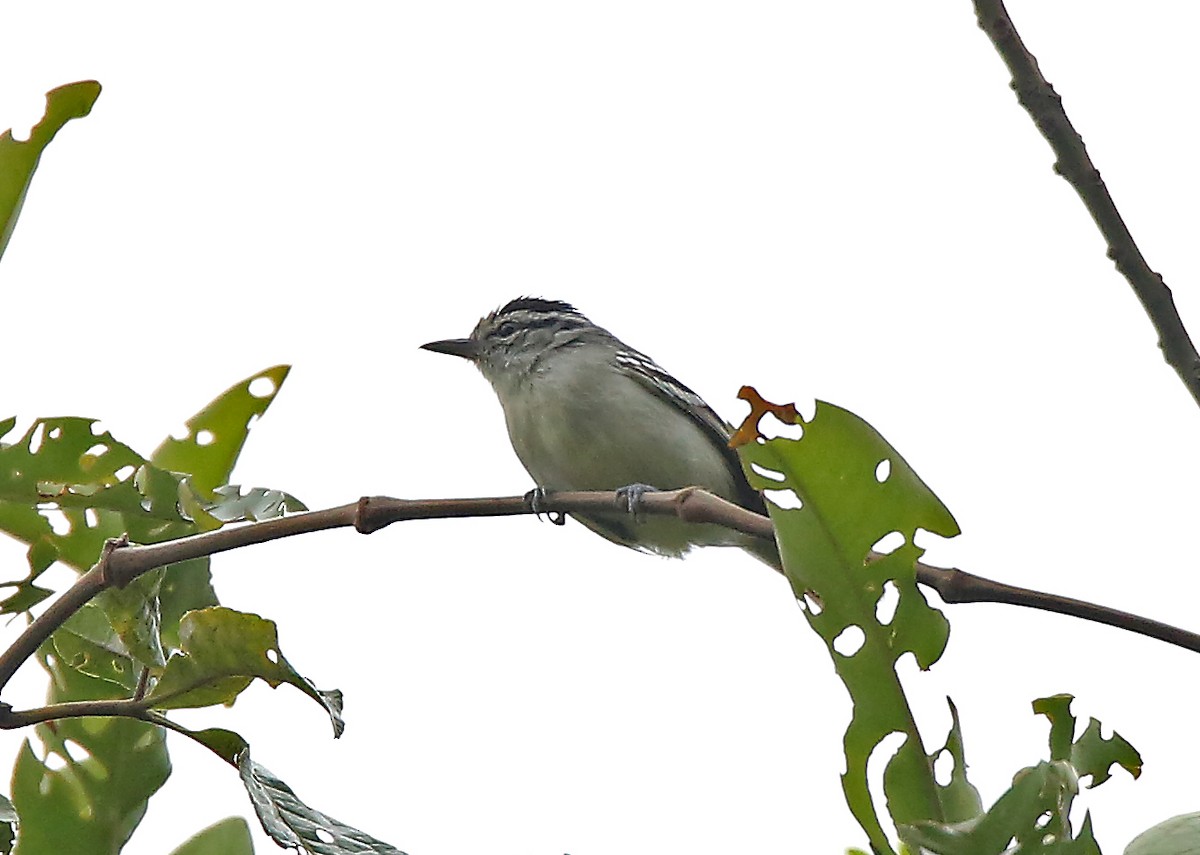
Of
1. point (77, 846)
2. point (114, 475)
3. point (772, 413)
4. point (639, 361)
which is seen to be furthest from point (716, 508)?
point (639, 361)

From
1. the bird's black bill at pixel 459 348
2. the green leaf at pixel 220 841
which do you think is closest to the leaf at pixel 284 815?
the green leaf at pixel 220 841

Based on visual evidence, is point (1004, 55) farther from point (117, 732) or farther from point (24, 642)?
point (117, 732)

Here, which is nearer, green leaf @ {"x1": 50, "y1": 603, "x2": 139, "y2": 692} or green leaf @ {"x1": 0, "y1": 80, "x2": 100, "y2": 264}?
green leaf @ {"x1": 0, "y1": 80, "x2": 100, "y2": 264}

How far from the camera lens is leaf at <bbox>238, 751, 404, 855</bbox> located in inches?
60.8

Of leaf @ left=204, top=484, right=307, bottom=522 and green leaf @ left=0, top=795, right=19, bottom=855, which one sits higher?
leaf @ left=204, top=484, right=307, bottom=522

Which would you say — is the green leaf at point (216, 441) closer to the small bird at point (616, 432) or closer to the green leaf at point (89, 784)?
the green leaf at point (89, 784)

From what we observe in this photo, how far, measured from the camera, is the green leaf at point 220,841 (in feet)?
6.42

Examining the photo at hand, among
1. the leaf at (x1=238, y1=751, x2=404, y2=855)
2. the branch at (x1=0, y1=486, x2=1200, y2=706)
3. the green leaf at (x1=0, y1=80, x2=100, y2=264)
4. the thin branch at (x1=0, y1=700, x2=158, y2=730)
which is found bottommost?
the leaf at (x1=238, y1=751, x2=404, y2=855)

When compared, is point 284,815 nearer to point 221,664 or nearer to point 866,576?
point 221,664

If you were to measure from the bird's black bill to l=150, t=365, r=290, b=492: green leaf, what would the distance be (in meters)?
2.71

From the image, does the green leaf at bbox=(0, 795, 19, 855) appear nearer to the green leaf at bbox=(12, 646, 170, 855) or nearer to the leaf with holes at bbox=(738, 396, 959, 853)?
the green leaf at bbox=(12, 646, 170, 855)

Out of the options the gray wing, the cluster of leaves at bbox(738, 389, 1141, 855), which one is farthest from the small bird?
the cluster of leaves at bbox(738, 389, 1141, 855)

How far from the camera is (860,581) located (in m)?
1.51

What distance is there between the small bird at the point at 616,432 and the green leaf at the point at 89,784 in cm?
205
